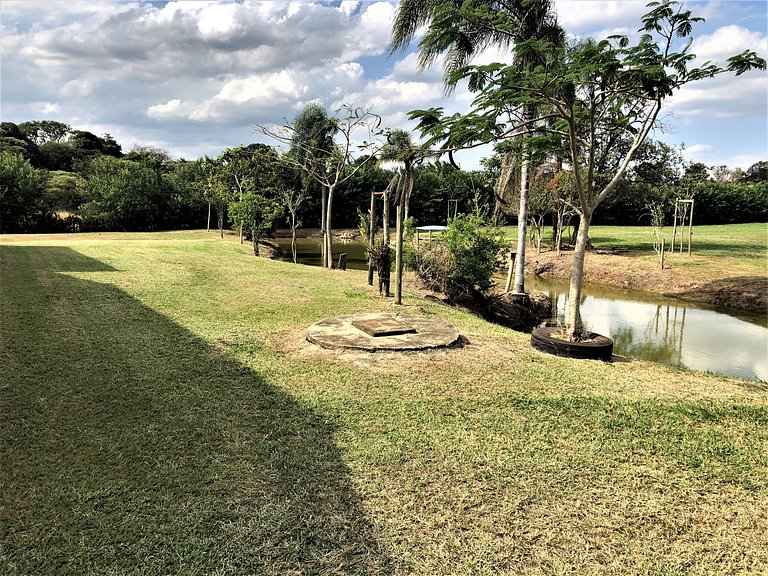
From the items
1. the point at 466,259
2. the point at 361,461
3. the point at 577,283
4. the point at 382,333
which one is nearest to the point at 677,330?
the point at 466,259

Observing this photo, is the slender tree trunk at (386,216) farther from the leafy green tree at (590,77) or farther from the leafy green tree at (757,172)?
the leafy green tree at (757,172)

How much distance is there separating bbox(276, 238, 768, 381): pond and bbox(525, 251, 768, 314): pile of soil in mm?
639

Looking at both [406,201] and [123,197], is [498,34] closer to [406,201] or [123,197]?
[406,201]

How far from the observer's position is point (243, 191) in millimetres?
24547

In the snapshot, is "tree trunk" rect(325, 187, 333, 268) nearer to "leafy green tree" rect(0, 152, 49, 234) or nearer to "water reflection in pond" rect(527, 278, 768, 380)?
"water reflection in pond" rect(527, 278, 768, 380)

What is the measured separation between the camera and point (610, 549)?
2371 millimetres

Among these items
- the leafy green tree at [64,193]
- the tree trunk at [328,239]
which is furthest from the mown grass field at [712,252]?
the leafy green tree at [64,193]

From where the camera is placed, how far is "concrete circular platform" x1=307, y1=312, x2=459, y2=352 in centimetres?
545

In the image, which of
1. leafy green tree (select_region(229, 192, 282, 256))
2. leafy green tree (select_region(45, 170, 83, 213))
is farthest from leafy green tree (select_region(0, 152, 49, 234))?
leafy green tree (select_region(229, 192, 282, 256))

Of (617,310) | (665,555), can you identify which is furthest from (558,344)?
(617,310)

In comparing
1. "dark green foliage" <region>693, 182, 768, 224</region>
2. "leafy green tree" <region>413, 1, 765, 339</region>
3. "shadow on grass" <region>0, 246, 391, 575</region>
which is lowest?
"shadow on grass" <region>0, 246, 391, 575</region>

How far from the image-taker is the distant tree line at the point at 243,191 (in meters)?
22.6

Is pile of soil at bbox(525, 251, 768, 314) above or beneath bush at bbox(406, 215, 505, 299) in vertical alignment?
beneath

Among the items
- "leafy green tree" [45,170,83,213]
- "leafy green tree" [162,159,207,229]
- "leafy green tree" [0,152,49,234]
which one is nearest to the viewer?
"leafy green tree" [0,152,49,234]
